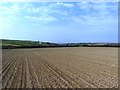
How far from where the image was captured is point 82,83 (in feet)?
42.1

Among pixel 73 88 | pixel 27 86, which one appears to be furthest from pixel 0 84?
pixel 73 88

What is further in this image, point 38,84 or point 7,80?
point 7,80

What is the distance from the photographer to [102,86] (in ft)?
39.9

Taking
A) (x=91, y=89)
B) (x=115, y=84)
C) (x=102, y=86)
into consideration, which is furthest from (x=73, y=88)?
(x=115, y=84)

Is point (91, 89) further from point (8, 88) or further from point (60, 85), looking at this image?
point (8, 88)

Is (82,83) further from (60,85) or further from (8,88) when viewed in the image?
(8,88)

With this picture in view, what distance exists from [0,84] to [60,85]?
3168mm

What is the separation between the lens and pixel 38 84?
12.7m

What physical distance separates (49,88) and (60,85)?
78 cm

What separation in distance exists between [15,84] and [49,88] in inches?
80.4

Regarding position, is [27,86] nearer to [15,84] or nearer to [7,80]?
[15,84]

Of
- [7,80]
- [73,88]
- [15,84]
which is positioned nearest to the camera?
[73,88]

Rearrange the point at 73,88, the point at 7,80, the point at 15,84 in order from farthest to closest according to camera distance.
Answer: the point at 7,80, the point at 15,84, the point at 73,88

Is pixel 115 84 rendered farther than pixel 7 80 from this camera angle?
No
